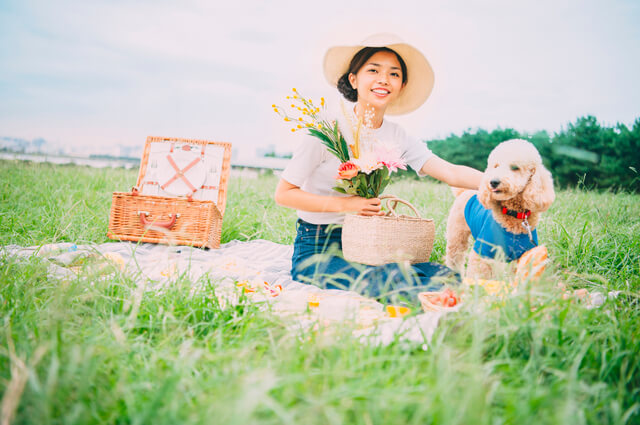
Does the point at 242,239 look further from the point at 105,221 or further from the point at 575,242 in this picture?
the point at 575,242

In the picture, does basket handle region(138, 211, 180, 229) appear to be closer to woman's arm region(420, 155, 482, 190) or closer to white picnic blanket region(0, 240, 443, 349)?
white picnic blanket region(0, 240, 443, 349)

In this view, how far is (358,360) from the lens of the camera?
1317 mm

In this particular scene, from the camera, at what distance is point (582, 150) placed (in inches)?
357

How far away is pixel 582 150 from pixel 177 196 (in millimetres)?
9002

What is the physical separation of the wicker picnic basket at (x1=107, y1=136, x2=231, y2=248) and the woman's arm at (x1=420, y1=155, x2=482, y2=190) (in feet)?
6.31

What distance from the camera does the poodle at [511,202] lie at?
222 centimetres

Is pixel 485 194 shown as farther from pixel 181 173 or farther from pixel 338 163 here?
pixel 181 173

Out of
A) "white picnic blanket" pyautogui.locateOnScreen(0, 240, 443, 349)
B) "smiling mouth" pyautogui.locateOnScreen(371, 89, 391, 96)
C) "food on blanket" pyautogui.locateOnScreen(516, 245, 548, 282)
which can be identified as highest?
"smiling mouth" pyautogui.locateOnScreen(371, 89, 391, 96)

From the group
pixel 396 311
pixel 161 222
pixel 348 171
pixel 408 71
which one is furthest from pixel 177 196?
pixel 396 311

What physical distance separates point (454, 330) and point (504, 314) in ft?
0.63

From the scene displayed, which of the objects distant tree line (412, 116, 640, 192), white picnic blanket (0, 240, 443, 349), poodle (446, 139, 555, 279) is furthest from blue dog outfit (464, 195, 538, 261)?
distant tree line (412, 116, 640, 192)

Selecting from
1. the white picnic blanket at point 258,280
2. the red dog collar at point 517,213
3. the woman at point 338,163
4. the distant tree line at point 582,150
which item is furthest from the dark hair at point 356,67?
the distant tree line at point 582,150

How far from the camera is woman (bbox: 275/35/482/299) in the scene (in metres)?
2.46

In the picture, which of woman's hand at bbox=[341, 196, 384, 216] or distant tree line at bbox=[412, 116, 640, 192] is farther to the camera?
distant tree line at bbox=[412, 116, 640, 192]
